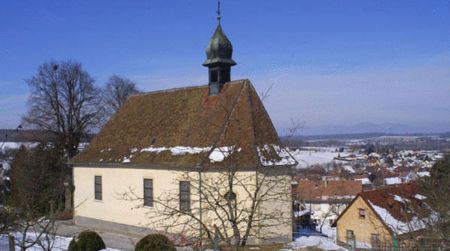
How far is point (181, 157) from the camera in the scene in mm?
20062

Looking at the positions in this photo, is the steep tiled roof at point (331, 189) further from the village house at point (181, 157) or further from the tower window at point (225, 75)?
the tower window at point (225, 75)

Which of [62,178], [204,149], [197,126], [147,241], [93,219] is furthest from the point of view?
[62,178]

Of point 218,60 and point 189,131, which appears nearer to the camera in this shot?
point 189,131

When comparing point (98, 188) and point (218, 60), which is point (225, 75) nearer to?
point (218, 60)

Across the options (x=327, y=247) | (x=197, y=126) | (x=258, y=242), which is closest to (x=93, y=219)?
(x=197, y=126)

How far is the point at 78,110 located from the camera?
31.4 metres

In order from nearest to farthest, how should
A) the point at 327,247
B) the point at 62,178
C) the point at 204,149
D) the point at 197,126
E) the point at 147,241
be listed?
the point at 147,241
the point at 327,247
the point at 204,149
the point at 197,126
the point at 62,178

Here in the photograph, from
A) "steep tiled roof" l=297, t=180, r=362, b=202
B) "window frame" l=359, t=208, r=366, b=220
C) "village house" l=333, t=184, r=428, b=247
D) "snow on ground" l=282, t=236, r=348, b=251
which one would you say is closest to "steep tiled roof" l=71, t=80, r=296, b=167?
"snow on ground" l=282, t=236, r=348, b=251

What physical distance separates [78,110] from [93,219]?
34.4 feet

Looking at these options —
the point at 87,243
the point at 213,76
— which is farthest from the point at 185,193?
the point at 213,76

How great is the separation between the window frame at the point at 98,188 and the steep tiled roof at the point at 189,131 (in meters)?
1.04

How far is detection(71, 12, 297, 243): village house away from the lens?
18844mm

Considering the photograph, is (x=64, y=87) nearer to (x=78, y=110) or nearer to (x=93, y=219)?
(x=78, y=110)

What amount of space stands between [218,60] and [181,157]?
19.0 feet
